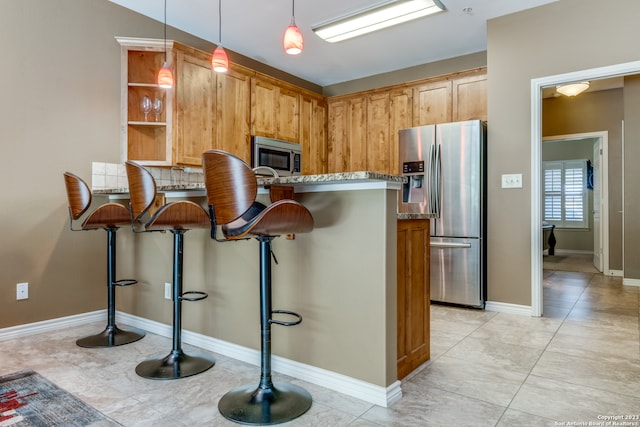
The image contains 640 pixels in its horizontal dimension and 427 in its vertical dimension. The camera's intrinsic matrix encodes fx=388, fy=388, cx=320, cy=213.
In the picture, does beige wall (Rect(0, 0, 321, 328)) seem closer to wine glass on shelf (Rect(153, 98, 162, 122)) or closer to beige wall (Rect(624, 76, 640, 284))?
wine glass on shelf (Rect(153, 98, 162, 122))

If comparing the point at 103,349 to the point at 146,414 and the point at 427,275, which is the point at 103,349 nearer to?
the point at 146,414

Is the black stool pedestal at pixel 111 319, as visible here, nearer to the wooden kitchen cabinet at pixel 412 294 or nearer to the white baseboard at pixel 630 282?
the wooden kitchen cabinet at pixel 412 294

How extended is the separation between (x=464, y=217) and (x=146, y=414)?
3.00m

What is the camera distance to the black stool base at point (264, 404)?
1650 mm

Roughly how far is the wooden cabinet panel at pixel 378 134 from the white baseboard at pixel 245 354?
10.3 ft

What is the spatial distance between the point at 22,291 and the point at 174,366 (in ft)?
5.03

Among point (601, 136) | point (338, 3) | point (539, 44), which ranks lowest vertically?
point (601, 136)

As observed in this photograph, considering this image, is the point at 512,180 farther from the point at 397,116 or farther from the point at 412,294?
the point at 412,294

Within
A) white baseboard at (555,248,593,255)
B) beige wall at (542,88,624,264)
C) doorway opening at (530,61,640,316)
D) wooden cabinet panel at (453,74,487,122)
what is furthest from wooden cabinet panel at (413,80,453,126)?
white baseboard at (555,248,593,255)

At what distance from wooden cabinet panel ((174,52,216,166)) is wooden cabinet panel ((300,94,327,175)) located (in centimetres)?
145

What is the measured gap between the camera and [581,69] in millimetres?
3129

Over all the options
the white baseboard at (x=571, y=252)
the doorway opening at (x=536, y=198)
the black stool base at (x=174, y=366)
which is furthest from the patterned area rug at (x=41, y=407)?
the white baseboard at (x=571, y=252)

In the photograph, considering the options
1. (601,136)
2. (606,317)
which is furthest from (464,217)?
(601,136)

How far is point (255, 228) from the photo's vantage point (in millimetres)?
1621
